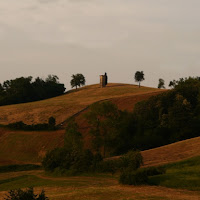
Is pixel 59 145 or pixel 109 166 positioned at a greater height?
pixel 59 145

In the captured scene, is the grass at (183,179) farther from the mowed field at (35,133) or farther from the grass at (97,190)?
the mowed field at (35,133)

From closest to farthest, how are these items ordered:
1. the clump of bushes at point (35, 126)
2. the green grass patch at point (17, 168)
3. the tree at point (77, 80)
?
the green grass patch at point (17, 168) < the clump of bushes at point (35, 126) < the tree at point (77, 80)

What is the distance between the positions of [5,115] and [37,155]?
42.0 metres

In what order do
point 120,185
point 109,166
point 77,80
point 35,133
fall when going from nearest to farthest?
point 120,185
point 109,166
point 35,133
point 77,80

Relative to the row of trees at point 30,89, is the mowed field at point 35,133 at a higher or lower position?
lower

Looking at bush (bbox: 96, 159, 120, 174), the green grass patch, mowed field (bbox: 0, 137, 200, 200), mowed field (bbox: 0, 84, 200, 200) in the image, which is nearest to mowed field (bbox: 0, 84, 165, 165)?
mowed field (bbox: 0, 84, 200, 200)

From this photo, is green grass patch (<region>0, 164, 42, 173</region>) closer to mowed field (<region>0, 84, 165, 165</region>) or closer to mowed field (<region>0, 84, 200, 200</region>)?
mowed field (<region>0, 84, 200, 200</region>)

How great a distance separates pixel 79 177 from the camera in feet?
147

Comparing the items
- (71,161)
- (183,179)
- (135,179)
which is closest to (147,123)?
(71,161)

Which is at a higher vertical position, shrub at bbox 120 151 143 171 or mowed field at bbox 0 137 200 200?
shrub at bbox 120 151 143 171

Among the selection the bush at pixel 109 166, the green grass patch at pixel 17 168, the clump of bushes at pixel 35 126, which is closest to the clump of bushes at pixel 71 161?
the bush at pixel 109 166

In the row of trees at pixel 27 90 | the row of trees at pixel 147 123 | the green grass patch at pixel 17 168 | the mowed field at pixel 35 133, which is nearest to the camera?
the green grass patch at pixel 17 168

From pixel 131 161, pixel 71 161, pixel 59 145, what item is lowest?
pixel 71 161

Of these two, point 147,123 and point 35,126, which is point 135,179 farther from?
point 35,126
